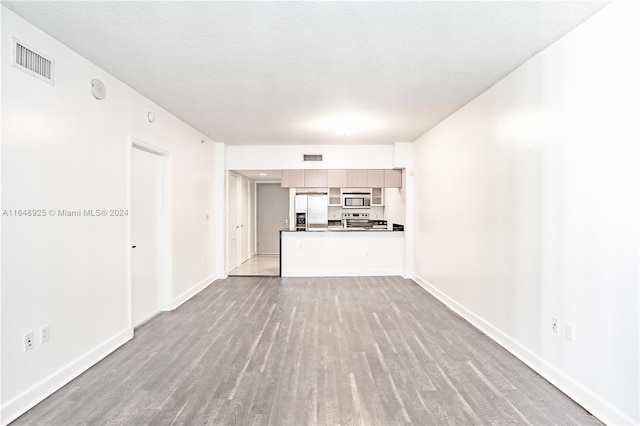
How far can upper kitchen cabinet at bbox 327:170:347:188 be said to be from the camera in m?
6.48

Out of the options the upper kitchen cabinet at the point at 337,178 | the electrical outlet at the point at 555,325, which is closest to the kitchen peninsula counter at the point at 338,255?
the upper kitchen cabinet at the point at 337,178

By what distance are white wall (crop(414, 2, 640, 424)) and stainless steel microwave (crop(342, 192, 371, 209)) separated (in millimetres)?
3841

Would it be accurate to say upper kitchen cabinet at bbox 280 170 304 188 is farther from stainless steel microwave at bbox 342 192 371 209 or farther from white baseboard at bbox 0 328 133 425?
white baseboard at bbox 0 328 133 425

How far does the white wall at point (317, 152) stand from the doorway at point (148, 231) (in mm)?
2315

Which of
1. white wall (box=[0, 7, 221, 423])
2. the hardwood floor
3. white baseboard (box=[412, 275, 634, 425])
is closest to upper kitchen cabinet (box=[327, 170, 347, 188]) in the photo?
the hardwood floor

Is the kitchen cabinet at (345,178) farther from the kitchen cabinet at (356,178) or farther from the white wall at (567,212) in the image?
the white wall at (567,212)

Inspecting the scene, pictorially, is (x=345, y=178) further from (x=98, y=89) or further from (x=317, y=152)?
(x=98, y=89)

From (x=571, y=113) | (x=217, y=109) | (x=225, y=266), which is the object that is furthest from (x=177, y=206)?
(x=571, y=113)

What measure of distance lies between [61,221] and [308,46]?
235cm

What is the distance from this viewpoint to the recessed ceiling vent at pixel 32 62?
2109 mm

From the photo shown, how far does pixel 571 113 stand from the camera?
2.29 metres

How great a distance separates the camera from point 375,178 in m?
6.49

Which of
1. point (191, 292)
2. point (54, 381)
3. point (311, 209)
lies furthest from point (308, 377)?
point (311, 209)

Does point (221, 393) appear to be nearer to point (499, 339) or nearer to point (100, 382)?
point (100, 382)
